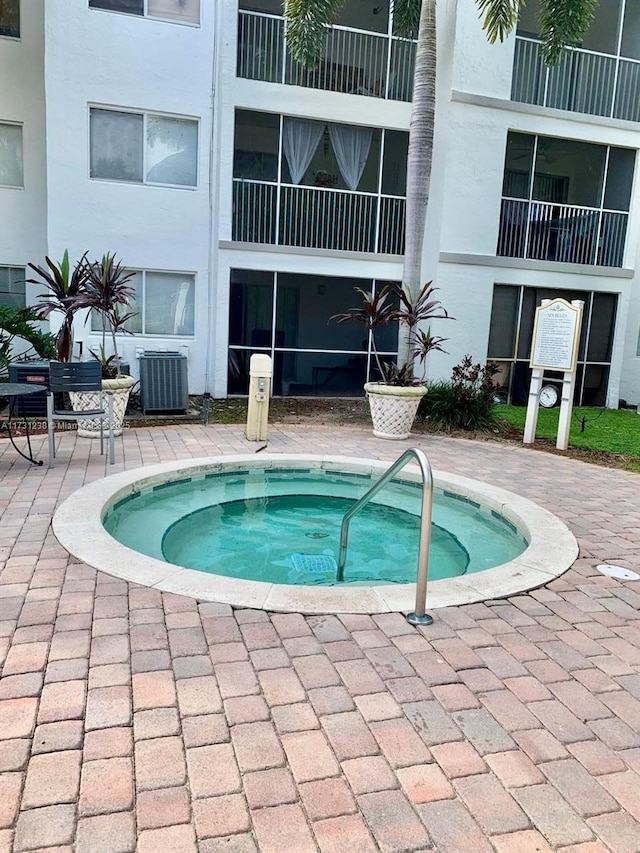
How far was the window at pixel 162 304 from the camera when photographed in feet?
38.9

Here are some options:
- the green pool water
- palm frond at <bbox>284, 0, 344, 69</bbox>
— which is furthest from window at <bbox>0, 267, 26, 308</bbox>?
the green pool water

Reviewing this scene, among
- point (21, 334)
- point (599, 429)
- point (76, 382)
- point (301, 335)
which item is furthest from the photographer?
point (301, 335)

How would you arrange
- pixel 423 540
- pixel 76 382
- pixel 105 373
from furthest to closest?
pixel 105 373 → pixel 76 382 → pixel 423 540

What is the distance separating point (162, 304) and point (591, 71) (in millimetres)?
10446

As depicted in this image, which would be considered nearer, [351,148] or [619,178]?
[351,148]

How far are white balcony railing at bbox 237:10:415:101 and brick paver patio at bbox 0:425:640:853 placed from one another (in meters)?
11.4

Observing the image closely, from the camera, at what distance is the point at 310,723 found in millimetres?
2350

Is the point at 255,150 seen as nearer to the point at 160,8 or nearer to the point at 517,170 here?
the point at 160,8

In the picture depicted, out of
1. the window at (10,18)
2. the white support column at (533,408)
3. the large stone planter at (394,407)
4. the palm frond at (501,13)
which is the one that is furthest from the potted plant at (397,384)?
the window at (10,18)

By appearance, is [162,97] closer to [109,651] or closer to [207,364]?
[207,364]

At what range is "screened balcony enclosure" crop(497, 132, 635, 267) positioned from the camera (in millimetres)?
13281

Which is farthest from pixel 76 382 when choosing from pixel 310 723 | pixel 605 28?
pixel 605 28

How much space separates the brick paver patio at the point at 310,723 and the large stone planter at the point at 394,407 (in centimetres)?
514

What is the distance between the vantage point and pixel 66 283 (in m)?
8.02
